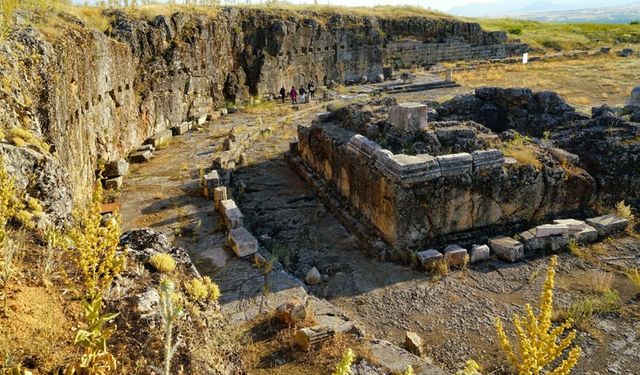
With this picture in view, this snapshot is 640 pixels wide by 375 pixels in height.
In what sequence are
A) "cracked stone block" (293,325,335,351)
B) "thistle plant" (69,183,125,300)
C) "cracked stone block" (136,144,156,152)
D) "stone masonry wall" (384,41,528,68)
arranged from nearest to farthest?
"thistle plant" (69,183,125,300), "cracked stone block" (293,325,335,351), "cracked stone block" (136,144,156,152), "stone masonry wall" (384,41,528,68)

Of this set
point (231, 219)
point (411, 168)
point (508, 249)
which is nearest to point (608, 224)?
point (508, 249)

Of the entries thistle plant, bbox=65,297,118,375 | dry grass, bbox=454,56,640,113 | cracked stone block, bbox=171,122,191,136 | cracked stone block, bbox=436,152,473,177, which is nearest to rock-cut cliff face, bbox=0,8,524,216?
cracked stone block, bbox=171,122,191,136

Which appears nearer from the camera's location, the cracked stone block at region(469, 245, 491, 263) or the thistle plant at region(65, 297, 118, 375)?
the thistle plant at region(65, 297, 118, 375)

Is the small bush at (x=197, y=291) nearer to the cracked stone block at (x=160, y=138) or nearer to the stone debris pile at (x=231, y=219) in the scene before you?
the stone debris pile at (x=231, y=219)

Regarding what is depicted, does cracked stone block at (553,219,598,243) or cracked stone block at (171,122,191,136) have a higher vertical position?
cracked stone block at (171,122,191,136)

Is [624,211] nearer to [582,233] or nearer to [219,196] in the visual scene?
[582,233]

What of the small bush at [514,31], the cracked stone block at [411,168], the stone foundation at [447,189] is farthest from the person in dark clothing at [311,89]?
the small bush at [514,31]

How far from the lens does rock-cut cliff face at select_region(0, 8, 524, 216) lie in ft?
24.9

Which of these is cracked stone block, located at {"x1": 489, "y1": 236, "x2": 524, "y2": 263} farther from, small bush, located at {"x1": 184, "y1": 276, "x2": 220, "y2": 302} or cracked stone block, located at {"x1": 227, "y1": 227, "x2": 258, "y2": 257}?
small bush, located at {"x1": 184, "y1": 276, "x2": 220, "y2": 302}

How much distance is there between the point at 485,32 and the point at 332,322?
32.4m

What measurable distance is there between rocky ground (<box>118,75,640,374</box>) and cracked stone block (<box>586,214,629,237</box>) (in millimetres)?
224

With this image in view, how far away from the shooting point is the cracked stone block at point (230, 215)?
863 centimetres

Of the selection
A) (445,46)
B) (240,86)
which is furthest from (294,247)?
(445,46)

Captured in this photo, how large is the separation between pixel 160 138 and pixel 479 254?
32.9 feet
